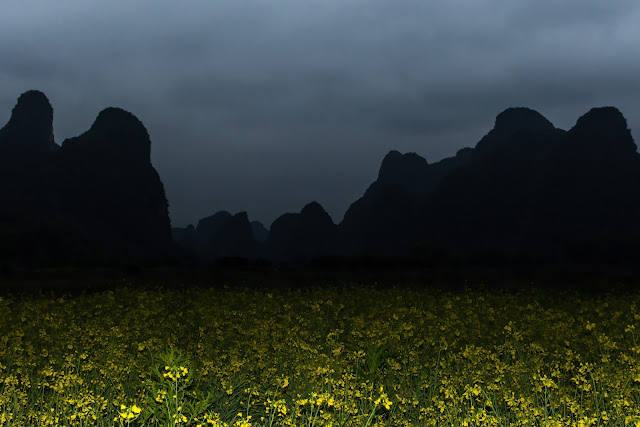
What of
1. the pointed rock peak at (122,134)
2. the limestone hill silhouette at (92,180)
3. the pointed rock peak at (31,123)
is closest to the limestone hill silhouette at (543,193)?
the limestone hill silhouette at (92,180)

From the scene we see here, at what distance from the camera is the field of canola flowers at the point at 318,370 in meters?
6.38

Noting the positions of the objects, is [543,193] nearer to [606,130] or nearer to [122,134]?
[606,130]

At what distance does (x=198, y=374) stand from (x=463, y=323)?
557cm

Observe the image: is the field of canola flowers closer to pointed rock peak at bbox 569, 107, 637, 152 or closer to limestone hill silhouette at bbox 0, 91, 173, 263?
limestone hill silhouette at bbox 0, 91, 173, 263

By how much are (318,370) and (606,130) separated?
510 feet

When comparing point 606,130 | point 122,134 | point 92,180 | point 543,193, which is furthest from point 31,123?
point 606,130

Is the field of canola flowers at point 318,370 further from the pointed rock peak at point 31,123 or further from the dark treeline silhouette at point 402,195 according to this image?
the pointed rock peak at point 31,123

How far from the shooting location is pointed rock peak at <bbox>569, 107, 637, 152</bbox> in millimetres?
142875

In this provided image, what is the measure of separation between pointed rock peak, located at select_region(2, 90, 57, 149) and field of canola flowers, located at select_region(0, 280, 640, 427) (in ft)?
555

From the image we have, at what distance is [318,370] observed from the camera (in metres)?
6.75

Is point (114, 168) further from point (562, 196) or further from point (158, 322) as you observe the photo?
point (158, 322)

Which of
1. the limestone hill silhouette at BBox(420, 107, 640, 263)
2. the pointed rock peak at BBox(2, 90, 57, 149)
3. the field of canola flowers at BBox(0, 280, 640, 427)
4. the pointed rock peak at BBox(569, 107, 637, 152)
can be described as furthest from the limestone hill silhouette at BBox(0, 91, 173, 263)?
the field of canola flowers at BBox(0, 280, 640, 427)

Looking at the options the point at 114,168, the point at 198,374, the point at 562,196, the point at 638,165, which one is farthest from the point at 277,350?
the point at 114,168

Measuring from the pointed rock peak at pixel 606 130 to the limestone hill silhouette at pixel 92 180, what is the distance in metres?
109
